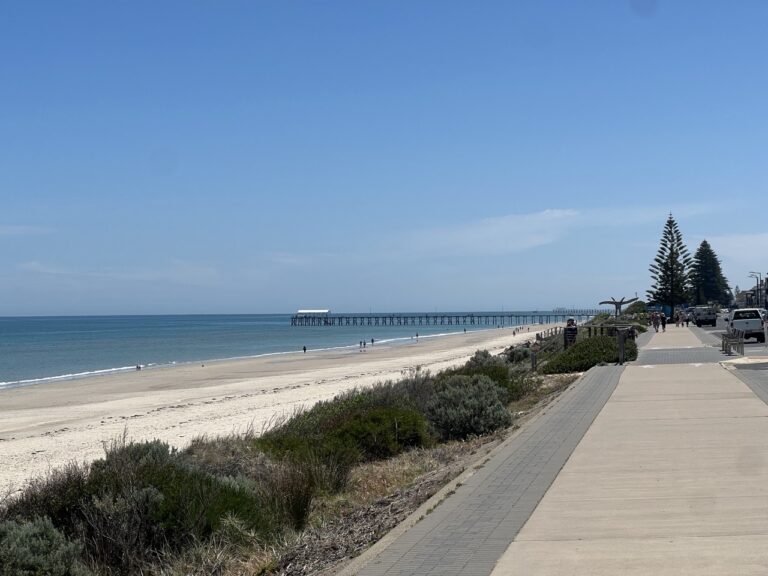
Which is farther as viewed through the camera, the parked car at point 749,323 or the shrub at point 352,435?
the parked car at point 749,323

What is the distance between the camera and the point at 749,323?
116 feet

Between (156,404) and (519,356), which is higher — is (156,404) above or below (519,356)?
below

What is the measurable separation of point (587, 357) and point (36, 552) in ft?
66.2

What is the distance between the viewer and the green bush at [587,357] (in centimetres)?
2473

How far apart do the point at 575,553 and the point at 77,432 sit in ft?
67.5

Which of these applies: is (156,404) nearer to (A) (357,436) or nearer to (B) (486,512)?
(A) (357,436)

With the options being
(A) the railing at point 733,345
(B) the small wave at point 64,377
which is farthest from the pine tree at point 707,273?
(A) the railing at point 733,345

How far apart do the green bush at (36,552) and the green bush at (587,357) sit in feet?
61.9

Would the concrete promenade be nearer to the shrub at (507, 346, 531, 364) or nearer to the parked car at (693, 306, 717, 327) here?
the shrub at (507, 346, 531, 364)

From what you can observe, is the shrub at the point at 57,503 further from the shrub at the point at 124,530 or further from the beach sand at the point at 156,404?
the beach sand at the point at 156,404

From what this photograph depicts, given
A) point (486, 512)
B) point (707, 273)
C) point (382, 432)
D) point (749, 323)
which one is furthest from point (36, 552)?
point (707, 273)

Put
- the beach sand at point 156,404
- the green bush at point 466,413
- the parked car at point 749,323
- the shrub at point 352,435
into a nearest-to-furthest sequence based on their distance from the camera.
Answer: the shrub at point 352,435
the green bush at point 466,413
the beach sand at point 156,404
the parked car at point 749,323

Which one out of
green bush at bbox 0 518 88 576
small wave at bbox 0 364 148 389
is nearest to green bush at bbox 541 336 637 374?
green bush at bbox 0 518 88 576

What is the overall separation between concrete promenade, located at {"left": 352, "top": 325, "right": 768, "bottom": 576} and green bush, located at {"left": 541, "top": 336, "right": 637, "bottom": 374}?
458 inches
